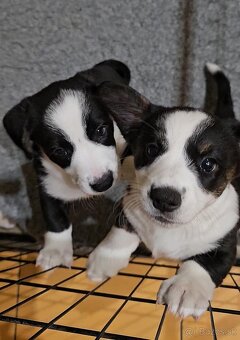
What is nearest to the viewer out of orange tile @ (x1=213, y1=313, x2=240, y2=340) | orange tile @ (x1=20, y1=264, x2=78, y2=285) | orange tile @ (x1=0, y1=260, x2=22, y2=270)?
orange tile @ (x1=213, y1=313, x2=240, y2=340)

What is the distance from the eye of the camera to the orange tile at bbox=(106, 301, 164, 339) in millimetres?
1603

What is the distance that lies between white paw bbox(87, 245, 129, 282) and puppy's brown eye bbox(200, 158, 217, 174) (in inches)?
21.3

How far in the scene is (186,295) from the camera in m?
1.37

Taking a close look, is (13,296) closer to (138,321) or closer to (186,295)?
(138,321)

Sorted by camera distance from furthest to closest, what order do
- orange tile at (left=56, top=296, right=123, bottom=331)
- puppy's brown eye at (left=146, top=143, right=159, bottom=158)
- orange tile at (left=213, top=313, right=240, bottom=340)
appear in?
orange tile at (left=56, top=296, right=123, bottom=331)
orange tile at (left=213, top=313, right=240, bottom=340)
puppy's brown eye at (left=146, top=143, right=159, bottom=158)

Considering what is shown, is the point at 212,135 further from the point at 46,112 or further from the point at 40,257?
the point at 40,257

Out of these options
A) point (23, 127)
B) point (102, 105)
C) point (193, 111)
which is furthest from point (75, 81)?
point (193, 111)

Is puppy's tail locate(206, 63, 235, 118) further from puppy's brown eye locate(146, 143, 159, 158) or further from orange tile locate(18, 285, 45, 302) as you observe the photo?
orange tile locate(18, 285, 45, 302)

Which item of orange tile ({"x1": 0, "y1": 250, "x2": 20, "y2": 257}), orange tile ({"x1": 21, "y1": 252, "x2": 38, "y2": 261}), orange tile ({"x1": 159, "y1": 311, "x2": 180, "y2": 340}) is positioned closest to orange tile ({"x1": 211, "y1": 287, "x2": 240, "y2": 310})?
orange tile ({"x1": 159, "y1": 311, "x2": 180, "y2": 340})

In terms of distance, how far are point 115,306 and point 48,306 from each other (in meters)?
0.28

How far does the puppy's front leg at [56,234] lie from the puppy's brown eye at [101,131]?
44cm

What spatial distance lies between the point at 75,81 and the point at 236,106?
0.93 metres

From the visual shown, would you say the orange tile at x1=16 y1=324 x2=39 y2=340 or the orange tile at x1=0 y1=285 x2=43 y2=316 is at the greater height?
the orange tile at x1=0 y1=285 x2=43 y2=316

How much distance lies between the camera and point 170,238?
1.61 m
